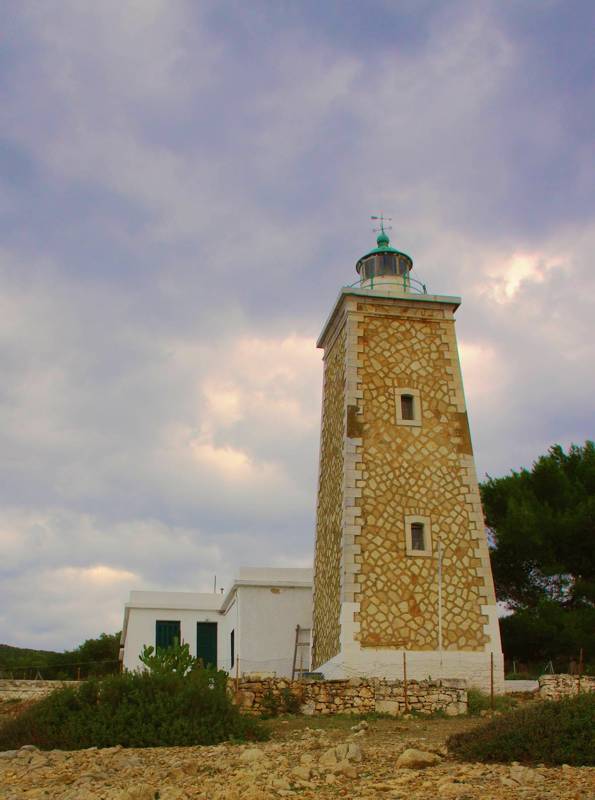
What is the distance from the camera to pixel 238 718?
Answer: 11.9 m

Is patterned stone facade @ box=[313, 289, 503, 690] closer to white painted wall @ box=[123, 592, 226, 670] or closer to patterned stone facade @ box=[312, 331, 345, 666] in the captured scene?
patterned stone facade @ box=[312, 331, 345, 666]

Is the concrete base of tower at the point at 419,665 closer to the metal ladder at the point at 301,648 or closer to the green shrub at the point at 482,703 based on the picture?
the green shrub at the point at 482,703

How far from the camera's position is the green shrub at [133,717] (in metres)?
11.0

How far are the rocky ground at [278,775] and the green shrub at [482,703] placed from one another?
482 centimetres

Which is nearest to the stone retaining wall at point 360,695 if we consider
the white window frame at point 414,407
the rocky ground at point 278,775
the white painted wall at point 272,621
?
the rocky ground at point 278,775

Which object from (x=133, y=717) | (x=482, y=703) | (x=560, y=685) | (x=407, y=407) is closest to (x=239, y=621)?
(x=407, y=407)

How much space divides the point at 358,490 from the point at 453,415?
9.54 feet

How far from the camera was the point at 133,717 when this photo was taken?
37.0ft

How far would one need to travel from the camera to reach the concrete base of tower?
55.9 feet

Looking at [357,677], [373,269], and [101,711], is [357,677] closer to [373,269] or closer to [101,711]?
[101,711]

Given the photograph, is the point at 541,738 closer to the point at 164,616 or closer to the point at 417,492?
the point at 417,492

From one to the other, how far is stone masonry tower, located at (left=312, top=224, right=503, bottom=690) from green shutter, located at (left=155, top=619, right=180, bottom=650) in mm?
7193

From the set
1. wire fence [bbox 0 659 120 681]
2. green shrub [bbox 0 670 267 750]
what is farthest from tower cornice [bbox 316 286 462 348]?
wire fence [bbox 0 659 120 681]

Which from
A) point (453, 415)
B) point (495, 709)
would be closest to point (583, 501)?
point (453, 415)
